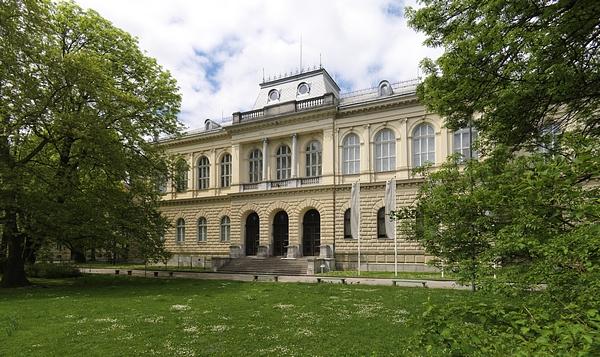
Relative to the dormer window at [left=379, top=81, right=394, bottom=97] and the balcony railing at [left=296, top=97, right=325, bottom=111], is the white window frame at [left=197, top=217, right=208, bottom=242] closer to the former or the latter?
the balcony railing at [left=296, top=97, right=325, bottom=111]

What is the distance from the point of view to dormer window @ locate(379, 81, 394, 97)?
3026 centimetres

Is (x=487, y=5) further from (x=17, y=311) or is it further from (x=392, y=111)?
(x=392, y=111)

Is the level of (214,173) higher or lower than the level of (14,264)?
higher

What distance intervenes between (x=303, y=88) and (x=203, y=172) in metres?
12.4

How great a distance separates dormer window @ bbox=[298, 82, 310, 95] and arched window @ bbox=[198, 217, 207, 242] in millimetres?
14489

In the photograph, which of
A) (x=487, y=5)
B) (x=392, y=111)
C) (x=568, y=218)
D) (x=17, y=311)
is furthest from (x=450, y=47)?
(x=392, y=111)

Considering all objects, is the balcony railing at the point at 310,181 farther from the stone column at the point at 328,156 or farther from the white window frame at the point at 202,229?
the white window frame at the point at 202,229

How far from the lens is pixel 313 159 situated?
32.1 m

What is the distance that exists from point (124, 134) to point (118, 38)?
17.8ft

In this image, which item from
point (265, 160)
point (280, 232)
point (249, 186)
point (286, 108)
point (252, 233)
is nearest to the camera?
point (286, 108)

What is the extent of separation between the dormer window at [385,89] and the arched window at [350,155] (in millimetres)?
3908

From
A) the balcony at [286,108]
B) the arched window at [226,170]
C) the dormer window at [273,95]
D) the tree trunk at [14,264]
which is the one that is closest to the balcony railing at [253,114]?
the balcony at [286,108]

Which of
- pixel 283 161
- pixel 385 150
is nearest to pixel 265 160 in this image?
pixel 283 161

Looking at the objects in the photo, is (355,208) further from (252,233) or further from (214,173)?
(214,173)
